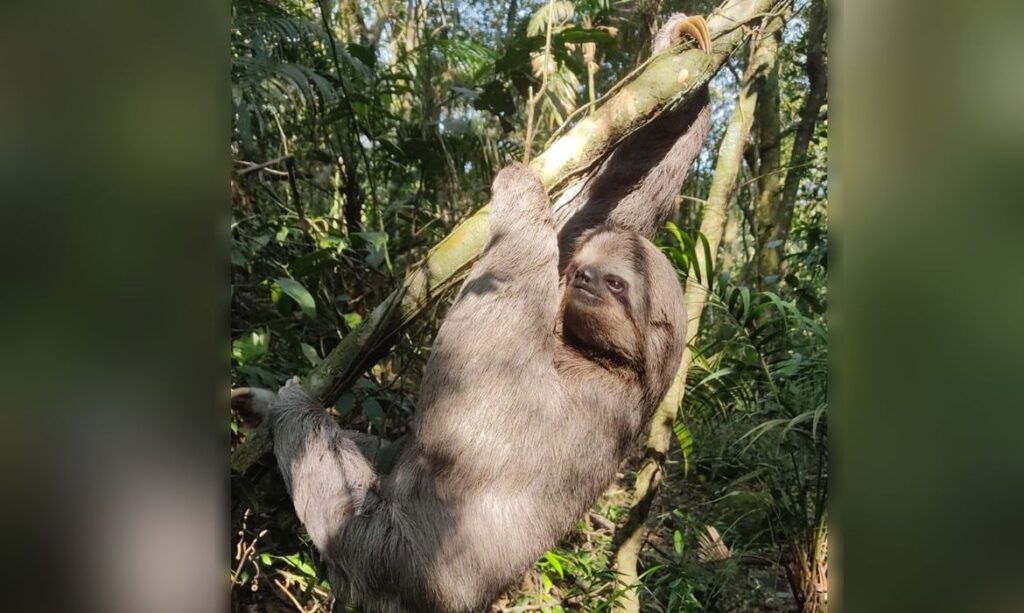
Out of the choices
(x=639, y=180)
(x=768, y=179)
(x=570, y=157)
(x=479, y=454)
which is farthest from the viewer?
(x=768, y=179)

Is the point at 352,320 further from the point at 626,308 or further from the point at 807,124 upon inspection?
the point at 807,124

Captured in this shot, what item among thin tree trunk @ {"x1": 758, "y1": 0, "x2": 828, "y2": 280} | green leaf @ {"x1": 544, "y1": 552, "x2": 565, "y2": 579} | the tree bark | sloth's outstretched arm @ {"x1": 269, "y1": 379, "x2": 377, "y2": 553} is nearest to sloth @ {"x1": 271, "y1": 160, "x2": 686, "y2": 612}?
sloth's outstretched arm @ {"x1": 269, "y1": 379, "x2": 377, "y2": 553}

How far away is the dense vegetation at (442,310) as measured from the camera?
442 centimetres

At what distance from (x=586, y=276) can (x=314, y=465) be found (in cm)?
188

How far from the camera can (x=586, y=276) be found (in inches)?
155

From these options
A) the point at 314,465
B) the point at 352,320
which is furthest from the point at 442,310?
the point at 314,465

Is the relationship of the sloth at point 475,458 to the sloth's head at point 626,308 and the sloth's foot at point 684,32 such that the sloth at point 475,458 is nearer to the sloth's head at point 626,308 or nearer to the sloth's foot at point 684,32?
the sloth's head at point 626,308

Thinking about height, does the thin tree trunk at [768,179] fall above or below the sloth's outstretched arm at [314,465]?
above

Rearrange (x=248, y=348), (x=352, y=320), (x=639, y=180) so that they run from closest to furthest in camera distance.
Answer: (x=248, y=348) < (x=639, y=180) < (x=352, y=320)

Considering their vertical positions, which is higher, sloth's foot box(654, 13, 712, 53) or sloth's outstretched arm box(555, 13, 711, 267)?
sloth's foot box(654, 13, 712, 53)

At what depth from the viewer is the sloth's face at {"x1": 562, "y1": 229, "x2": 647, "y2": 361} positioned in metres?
3.90

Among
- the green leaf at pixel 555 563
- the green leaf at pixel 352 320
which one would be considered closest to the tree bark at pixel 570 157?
the green leaf at pixel 352 320

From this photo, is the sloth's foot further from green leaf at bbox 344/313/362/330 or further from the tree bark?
green leaf at bbox 344/313/362/330
